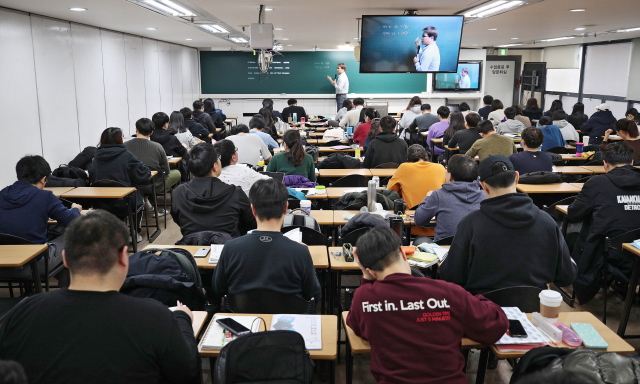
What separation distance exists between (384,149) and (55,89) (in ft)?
16.1

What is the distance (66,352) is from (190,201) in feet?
7.21

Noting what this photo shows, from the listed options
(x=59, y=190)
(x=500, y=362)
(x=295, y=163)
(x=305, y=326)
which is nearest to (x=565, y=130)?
(x=295, y=163)

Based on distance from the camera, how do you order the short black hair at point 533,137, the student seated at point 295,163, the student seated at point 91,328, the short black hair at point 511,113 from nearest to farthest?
the student seated at point 91,328 → the student seated at point 295,163 → the short black hair at point 533,137 → the short black hair at point 511,113

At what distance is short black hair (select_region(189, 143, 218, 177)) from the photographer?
12.6 feet

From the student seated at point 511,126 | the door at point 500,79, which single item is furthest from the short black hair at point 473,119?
the door at point 500,79

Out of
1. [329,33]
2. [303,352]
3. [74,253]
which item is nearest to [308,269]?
[303,352]

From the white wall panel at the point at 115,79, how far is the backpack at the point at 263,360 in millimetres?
7915

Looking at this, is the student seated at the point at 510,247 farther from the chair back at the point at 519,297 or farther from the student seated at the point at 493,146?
the student seated at the point at 493,146

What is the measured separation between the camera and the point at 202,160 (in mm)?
3824

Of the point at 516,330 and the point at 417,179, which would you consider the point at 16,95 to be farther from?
the point at 516,330

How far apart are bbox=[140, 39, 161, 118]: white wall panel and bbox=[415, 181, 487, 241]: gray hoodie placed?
8627mm

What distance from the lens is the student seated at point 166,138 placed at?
7.51m

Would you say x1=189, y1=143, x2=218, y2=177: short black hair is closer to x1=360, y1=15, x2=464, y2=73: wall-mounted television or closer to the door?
x1=360, y1=15, x2=464, y2=73: wall-mounted television

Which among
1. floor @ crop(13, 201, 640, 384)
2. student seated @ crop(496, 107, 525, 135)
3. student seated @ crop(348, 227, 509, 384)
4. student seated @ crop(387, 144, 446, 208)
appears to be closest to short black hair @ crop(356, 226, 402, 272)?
student seated @ crop(348, 227, 509, 384)
